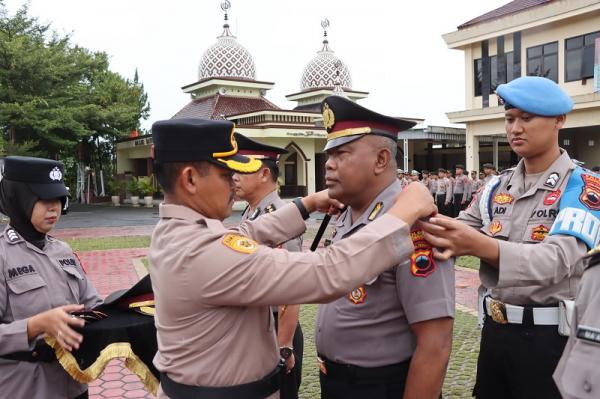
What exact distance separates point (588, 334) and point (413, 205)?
1.96 ft

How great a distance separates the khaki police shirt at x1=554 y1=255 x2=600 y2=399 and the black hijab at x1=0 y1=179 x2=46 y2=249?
7.46 feet

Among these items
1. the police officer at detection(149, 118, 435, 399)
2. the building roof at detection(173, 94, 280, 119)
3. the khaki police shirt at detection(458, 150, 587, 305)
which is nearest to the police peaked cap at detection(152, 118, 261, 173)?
the police officer at detection(149, 118, 435, 399)

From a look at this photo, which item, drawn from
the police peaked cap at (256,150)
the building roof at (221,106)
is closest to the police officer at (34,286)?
the police peaked cap at (256,150)

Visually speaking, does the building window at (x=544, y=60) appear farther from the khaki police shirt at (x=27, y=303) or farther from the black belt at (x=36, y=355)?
the black belt at (x=36, y=355)

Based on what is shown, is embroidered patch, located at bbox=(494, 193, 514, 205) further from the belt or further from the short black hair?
the short black hair

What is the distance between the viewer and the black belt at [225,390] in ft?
5.70

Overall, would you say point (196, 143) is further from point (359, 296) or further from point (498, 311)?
point (498, 311)

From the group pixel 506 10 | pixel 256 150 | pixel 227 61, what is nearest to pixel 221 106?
pixel 227 61

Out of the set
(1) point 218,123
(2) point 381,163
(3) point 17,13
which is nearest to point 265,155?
(2) point 381,163

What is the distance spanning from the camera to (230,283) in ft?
5.23

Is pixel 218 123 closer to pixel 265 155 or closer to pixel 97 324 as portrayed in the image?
pixel 97 324

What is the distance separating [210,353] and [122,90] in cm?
3406

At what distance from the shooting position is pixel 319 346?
2.28 m

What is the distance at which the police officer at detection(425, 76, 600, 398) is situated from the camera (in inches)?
90.1
